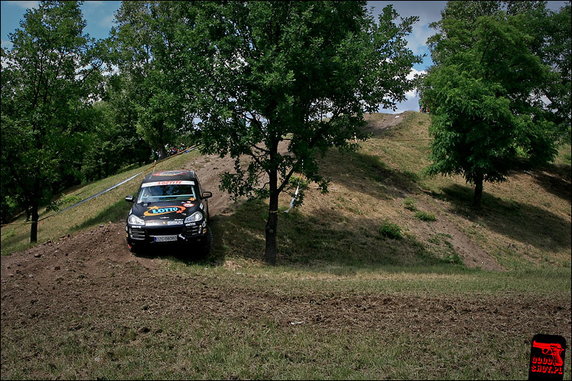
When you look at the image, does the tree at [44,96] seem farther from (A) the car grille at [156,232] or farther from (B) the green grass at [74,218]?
(A) the car grille at [156,232]

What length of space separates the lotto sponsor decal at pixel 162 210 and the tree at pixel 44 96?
503 cm

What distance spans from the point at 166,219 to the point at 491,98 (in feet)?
52.2

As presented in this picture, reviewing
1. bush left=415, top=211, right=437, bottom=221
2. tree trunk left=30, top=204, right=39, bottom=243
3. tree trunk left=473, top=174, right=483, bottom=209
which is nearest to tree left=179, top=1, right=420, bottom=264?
tree trunk left=30, top=204, right=39, bottom=243

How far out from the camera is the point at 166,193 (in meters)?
12.8

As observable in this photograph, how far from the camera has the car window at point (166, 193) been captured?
12586mm

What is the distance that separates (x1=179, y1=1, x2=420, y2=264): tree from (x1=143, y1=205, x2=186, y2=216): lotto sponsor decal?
7.18 feet

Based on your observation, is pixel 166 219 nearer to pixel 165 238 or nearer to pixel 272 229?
pixel 165 238

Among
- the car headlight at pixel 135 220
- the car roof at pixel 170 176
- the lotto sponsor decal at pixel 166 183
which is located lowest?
the car headlight at pixel 135 220

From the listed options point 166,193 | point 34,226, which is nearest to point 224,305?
point 166,193

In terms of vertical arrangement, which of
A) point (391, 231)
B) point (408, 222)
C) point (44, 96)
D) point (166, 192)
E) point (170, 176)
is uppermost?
point (44, 96)

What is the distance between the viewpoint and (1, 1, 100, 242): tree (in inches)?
561

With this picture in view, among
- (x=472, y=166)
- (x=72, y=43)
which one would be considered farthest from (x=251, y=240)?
(x=472, y=166)

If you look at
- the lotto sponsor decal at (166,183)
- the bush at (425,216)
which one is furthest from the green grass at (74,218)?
the bush at (425,216)

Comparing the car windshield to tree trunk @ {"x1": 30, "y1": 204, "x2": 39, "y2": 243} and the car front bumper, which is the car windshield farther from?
tree trunk @ {"x1": 30, "y1": 204, "x2": 39, "y2": 243}
